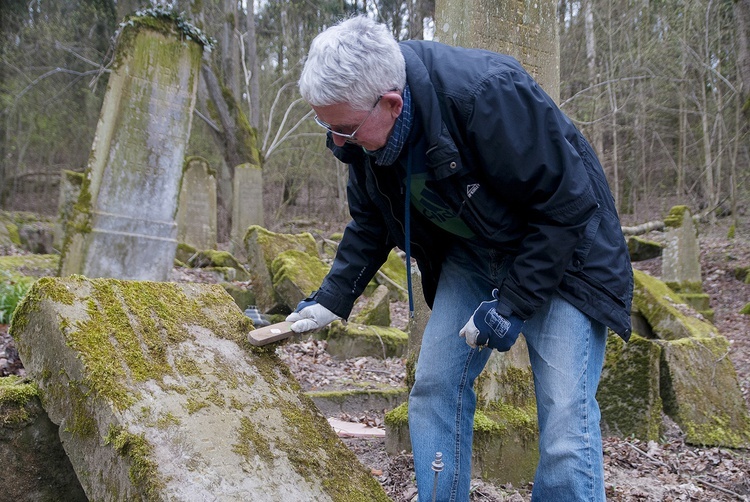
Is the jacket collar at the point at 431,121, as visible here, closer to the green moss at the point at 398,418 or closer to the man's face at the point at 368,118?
the man's face at the point at 368,118

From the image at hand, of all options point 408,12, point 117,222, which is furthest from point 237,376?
point 408,12

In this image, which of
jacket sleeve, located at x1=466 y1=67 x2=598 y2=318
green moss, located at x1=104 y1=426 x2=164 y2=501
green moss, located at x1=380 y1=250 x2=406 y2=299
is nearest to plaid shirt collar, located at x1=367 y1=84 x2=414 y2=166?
jacket sleeve, located at x1=466 y1=67 x2=598 y2=318

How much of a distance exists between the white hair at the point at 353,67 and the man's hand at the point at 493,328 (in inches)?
30.5

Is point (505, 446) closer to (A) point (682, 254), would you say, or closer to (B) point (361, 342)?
(B) point (361, 342)

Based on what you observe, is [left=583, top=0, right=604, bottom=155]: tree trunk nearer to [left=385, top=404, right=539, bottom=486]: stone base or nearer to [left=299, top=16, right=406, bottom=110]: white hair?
[left=385, top=404, right=539, bottom=486]: stone base

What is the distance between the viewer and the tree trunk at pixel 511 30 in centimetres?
355

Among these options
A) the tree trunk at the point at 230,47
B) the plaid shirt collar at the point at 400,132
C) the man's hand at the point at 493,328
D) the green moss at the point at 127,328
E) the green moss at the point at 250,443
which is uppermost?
the tree trunk at the point at 230,47

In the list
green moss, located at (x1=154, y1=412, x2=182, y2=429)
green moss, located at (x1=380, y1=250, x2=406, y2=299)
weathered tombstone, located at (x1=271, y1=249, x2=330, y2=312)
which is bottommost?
green moss, located at (x1=380, y1=250, x2=406, y2=299)

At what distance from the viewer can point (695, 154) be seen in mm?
19859

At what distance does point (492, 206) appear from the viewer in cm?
207

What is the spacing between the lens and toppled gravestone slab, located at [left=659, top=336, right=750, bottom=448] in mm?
4602

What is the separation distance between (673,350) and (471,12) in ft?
10.4

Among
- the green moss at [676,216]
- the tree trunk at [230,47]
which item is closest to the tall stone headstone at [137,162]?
the green moss at [676,216]

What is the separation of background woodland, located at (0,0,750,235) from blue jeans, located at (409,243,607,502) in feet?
31.5
